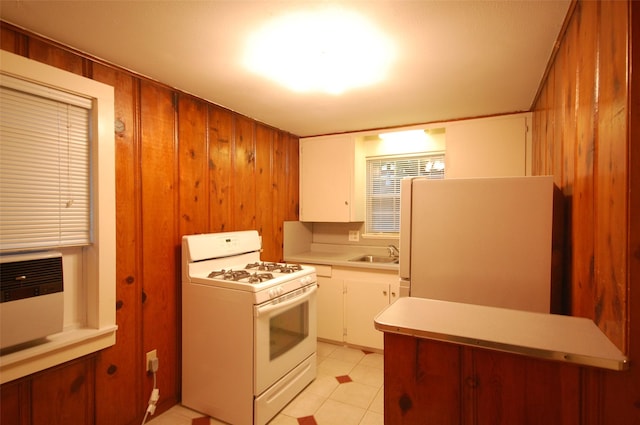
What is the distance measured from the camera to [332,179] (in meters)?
3.47

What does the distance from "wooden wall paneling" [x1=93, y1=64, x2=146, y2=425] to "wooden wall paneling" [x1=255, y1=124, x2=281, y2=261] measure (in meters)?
1.21

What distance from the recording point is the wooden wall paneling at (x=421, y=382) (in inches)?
36.8

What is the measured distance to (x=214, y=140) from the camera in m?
2.52

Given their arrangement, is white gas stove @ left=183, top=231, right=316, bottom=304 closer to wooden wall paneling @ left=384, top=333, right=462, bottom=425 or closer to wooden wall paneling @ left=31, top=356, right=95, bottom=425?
wooden wall paneling @ left=31, top=356, right=95, bottom=425

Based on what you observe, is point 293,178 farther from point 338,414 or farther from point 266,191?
point 338,414

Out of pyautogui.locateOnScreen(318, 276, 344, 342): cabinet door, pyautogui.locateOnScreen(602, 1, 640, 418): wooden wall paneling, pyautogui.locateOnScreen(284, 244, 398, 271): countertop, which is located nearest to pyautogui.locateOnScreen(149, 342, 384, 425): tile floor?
pyautogui.locateOnScreen(318, 276, 344, 342): cabinet door

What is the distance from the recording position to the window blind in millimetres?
1417

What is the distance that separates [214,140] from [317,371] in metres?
2.13

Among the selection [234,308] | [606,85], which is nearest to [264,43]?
[606,85]

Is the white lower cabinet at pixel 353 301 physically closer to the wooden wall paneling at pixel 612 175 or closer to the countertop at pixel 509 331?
the countertop at pixel 509 331

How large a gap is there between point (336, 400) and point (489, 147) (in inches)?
96.3

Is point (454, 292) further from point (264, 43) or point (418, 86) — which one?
point (264, 43)

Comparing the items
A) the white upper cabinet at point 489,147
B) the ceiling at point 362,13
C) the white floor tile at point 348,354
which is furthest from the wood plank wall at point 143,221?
the white upper cabinet at point 489,147

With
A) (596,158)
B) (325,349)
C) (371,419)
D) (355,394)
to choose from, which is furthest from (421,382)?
(325,349)
